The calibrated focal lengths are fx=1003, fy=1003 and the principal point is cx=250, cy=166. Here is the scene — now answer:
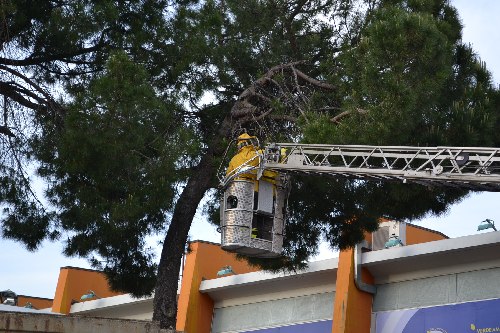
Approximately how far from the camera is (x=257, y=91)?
1756 centimetres

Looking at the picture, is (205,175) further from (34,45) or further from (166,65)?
(34,45)

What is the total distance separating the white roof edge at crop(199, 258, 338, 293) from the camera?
76.0 feet

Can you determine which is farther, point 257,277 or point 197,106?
point 257,277

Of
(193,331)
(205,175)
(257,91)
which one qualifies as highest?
(257,91)

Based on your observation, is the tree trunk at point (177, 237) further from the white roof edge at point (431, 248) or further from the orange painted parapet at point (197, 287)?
the orange painted parapet at point (197, 287)

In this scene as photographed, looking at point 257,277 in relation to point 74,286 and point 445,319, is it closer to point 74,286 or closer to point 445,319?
point 445,319

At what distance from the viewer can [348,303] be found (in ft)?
72.2

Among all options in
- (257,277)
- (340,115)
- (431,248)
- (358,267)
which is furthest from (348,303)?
(340,115)

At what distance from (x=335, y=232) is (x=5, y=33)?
22.3ft

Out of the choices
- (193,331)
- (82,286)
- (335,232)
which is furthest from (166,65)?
A: (82,286)

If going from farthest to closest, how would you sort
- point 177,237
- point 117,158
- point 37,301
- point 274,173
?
point 37,301 < point 177,237 < point 274,173 < point 117,158

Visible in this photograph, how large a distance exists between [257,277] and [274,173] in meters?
9.23

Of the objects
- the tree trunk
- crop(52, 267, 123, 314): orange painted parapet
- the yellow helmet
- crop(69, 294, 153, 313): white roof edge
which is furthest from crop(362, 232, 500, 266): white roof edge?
crop(52, 267, 123, 314): orange painted parapet

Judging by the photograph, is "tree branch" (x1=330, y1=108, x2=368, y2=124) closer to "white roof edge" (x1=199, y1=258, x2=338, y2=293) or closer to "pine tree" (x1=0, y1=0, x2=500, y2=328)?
"pine tree" (x1=0, y1=0, x2=500, y2=328)
